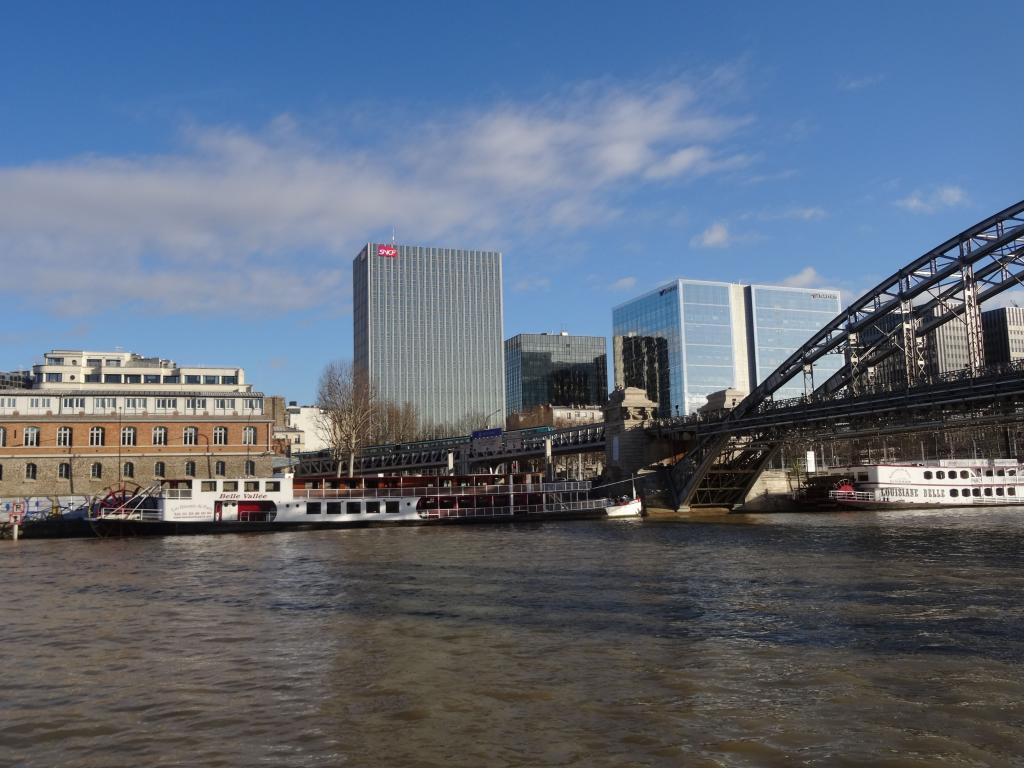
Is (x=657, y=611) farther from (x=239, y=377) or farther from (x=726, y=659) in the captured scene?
(x=239, y=377)

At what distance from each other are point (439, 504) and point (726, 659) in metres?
52.0

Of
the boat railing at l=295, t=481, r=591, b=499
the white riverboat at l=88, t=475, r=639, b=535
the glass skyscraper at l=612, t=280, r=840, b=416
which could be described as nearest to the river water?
the white riverboat at l=88, t=475, r=639, b=535

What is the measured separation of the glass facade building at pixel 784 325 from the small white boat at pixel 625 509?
366 feet

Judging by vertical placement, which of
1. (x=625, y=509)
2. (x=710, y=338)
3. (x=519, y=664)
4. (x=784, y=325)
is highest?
(x=784, y=325)

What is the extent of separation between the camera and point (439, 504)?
68.3 m

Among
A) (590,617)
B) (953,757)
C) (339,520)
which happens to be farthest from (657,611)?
(339,520)

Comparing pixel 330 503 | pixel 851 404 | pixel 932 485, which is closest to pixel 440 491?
pixel 330 503

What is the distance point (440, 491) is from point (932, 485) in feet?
157

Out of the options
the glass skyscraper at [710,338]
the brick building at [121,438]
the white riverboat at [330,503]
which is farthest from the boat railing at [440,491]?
the glass skyscraper at [710,338]

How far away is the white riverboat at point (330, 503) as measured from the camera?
57.5 meters

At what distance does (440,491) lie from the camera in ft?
225

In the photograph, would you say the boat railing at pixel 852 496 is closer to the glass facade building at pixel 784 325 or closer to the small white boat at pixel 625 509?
the small white boat at pixel 625 509

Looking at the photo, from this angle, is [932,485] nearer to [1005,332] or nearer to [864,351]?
[864,351]

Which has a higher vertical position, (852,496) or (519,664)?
(852,496)
